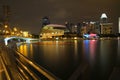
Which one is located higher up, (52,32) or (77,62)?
(52,32)

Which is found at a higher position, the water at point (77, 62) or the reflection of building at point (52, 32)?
the reflection of building at point (52, 32)

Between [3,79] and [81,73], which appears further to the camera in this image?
[3,79]

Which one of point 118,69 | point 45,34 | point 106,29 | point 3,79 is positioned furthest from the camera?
point 106,29

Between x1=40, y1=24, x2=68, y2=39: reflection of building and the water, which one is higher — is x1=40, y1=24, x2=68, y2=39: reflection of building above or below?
above

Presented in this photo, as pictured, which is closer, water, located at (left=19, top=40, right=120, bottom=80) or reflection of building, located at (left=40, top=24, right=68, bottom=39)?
water, located at (left=19, top=40, right=120, bottom=80)

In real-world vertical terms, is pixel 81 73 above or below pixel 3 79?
above

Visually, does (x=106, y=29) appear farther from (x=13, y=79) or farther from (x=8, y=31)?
(x=13, y=79)

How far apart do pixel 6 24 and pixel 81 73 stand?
11833cm

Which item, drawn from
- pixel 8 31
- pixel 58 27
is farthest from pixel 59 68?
pixel 58 27

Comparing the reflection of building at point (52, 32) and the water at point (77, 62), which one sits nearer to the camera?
the water at point (77, 62)

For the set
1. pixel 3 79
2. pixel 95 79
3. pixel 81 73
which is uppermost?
pixel 81 73

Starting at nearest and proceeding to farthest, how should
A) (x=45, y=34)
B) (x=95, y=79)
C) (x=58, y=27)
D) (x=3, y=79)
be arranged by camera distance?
1. (x=3, y=79)
2. (x=95, y=79)
3. (x=45, y=34)
4. (x=58, y=27)

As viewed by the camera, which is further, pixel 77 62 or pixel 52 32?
pixel 52 32

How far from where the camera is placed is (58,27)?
155m
